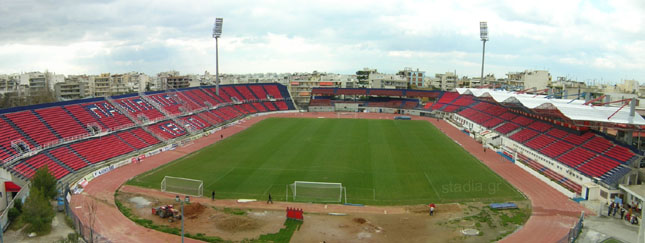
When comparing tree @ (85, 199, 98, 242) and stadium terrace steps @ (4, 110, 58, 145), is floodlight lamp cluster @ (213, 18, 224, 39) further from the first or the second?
tree @ (85, 199, 98, 242)

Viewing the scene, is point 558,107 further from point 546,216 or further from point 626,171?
point 546,216

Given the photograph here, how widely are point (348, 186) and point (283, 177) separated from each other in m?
5.24

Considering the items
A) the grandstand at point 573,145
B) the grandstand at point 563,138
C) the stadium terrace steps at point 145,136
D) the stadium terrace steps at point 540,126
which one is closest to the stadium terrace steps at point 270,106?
the stadium terrace steps at point 145,136

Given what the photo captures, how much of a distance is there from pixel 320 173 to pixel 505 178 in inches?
566

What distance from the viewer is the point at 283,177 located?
2909 cm

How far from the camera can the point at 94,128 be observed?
37.4m

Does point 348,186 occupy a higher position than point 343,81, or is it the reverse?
point 343,81

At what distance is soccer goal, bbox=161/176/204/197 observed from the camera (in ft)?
84.6

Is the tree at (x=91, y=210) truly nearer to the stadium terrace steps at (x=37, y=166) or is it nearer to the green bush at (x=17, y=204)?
the green bush at (x=17, y=204)

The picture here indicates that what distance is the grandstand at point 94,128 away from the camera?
28467 millimetres

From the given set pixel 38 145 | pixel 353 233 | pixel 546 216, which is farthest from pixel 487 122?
pixel 38 145

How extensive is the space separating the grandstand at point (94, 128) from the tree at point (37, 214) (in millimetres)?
8262

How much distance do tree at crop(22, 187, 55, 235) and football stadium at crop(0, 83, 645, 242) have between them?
1349 mm

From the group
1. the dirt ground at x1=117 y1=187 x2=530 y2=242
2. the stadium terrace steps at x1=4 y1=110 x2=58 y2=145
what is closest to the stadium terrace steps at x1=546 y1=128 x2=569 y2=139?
the dirt ground at x1=117 y1=187 x2=530 y2=242
